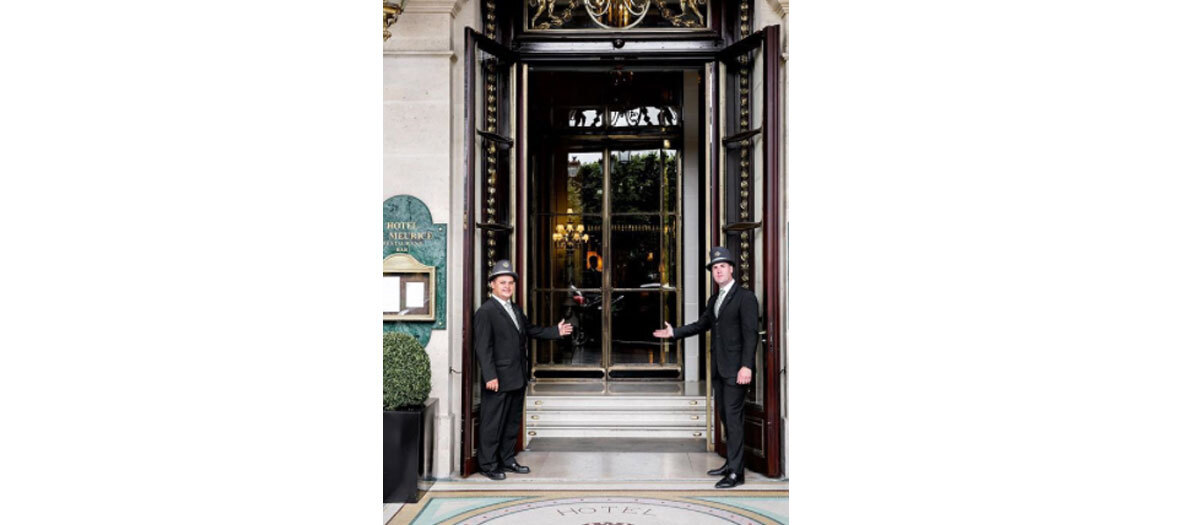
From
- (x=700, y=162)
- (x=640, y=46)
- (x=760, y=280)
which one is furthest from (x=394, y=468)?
(x=700, y=162)

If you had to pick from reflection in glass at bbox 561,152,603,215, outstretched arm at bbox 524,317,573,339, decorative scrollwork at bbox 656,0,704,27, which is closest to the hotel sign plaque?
outstretched arm at bbox 524,317,573,339

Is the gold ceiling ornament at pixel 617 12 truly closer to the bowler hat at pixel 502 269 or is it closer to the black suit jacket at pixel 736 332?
the bowler hat at pixel 502 269

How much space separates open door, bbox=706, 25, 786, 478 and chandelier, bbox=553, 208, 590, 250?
2.78 metres

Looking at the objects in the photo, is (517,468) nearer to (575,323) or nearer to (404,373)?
(404,373)

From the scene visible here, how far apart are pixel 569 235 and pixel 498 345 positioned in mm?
3223

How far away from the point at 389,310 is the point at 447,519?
163 centimetres

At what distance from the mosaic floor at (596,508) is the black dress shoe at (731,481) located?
134 millimetres

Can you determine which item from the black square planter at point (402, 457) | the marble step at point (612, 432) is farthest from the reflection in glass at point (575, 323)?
the black square planter at point (402, 457)

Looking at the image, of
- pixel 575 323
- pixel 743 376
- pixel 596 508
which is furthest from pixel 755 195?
pixel 575 323

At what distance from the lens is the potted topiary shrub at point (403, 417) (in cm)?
492

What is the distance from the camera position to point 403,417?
493 centimetres

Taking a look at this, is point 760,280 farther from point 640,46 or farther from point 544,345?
point 544,345

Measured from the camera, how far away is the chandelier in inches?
340

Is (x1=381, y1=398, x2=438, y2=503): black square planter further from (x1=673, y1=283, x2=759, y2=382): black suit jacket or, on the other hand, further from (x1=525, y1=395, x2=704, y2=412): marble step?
(x1=525, y1=395, x2=704, y2=412): marble step
